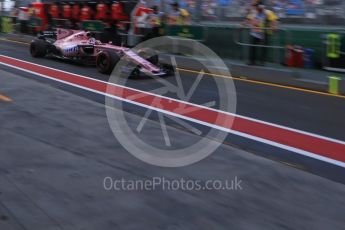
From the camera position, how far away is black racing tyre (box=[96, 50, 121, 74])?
13.2 m

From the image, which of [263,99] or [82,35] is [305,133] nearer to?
[263,99]

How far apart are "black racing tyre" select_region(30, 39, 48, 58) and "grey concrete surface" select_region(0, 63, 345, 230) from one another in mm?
9721

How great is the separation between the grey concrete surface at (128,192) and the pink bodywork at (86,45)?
534cm

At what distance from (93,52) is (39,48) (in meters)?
3.18

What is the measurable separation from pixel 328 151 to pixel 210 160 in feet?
6.04

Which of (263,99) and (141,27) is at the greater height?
(141,27)

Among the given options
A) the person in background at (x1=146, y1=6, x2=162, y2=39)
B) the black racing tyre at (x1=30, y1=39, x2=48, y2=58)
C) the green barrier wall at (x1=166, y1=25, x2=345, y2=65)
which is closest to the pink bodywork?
the black racing tyre at (x1=30, y1=39, x2=48, y2=58)

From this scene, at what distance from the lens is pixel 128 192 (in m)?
5.01

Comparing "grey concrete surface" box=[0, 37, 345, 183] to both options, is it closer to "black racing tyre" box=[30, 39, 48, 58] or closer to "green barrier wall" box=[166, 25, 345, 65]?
"green barrier wall" box=[166, 25, 345, 65]

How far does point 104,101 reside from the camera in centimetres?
1002

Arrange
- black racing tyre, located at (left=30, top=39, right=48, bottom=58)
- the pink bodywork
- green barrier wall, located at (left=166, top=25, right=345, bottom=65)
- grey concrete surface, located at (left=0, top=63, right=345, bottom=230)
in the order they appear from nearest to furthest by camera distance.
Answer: grey concrete surface, located at (left=0, top=63, right=345, bottom=230)
the pink bodywork
green barrier wall, located at (left=166, top=25, right=345, bottom=65)
black racing tyre, located at (left=30, top=39, right=48, bottom=58)

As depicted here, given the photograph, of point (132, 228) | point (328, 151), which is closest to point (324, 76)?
point (328, 151)

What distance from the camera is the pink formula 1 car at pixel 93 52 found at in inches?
498

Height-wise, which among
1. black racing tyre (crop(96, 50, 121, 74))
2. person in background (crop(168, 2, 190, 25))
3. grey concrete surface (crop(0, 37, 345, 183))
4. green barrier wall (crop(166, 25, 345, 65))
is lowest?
grey concrete surface (crop(0, 37, 345, 183))
